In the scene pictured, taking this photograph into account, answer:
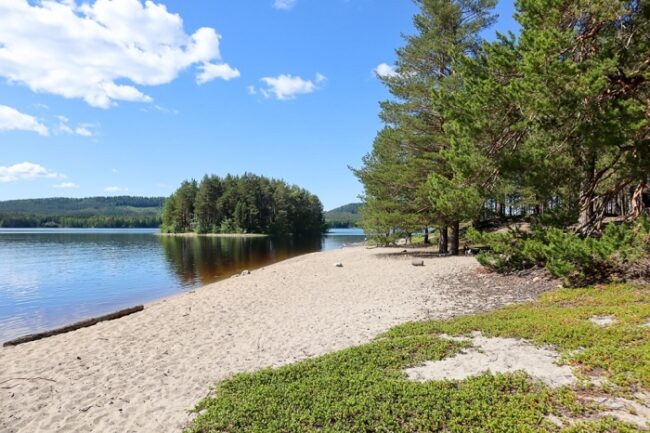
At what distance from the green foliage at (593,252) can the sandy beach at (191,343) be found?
1.06 meters

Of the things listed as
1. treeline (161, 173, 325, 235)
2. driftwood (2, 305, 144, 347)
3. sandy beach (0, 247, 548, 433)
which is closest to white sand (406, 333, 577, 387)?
sandy beach (0, 247, 548, 433)

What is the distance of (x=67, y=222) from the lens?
171000 millimetres

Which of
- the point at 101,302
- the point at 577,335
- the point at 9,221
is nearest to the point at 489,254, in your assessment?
the point at 577,335

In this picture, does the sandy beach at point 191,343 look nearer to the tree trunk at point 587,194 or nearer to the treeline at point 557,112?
the tree trunk at point 587,194

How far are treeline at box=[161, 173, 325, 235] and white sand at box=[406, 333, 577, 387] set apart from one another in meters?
90.7

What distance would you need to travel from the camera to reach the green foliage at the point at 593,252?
35.4 feet

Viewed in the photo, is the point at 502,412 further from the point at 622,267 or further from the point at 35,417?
the point at 622,267

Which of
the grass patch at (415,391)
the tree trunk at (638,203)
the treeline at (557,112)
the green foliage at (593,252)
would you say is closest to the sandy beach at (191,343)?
the grass patch at (415,391)

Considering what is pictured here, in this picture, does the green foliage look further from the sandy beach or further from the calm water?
the calm water

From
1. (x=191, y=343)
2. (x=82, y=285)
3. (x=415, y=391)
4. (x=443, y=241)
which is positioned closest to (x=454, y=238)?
(x=443, y=241)

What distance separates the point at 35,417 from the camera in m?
5.68

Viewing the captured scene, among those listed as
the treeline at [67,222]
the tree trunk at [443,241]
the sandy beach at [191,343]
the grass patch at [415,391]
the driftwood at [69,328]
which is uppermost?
the treeline at [67,222]

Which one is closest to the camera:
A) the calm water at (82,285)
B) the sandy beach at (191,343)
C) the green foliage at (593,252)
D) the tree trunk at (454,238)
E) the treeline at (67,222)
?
the sandy beach at (191,343)

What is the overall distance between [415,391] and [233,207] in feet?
317
